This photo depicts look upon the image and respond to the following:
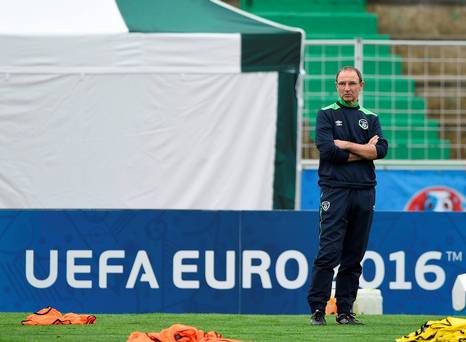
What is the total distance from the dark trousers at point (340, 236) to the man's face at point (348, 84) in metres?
0.64

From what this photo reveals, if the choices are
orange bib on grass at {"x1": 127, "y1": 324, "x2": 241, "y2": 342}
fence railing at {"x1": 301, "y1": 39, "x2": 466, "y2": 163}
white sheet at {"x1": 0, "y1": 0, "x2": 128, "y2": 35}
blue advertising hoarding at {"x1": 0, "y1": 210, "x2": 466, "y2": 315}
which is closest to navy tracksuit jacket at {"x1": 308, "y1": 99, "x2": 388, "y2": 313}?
orange bib on grass at {"x1": 127, "y1": 324, "x2": 241, "y2": 342}

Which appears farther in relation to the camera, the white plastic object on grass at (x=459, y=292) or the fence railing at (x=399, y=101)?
the fence railing at (x=399, y=101)

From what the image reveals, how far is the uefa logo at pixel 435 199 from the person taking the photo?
15.1 meters

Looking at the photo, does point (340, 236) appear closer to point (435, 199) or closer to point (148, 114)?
point (148, 114)

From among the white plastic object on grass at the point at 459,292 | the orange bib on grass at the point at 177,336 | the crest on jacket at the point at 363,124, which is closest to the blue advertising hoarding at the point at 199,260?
the white plastic object on grass at the point at 459,292

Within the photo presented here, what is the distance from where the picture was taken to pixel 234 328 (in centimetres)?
920

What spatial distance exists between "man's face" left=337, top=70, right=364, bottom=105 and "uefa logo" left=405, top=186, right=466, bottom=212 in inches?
245

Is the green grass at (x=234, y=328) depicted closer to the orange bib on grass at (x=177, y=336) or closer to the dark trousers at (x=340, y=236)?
the dark trousers at (x=340, y=236)

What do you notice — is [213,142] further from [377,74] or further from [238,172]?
[377,74]

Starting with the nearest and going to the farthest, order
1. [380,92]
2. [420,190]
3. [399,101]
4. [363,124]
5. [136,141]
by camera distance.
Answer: [363,124] < [136,141] < [420,190] < [380,92] < [399,101]

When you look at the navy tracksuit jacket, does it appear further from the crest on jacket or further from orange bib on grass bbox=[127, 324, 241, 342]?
orange bib on grass bbox=[127, 324, 241, 342]

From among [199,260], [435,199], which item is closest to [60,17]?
[199,260]

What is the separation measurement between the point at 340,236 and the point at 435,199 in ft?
20.8

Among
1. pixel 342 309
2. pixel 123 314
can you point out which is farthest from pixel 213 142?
pixel 342 309
